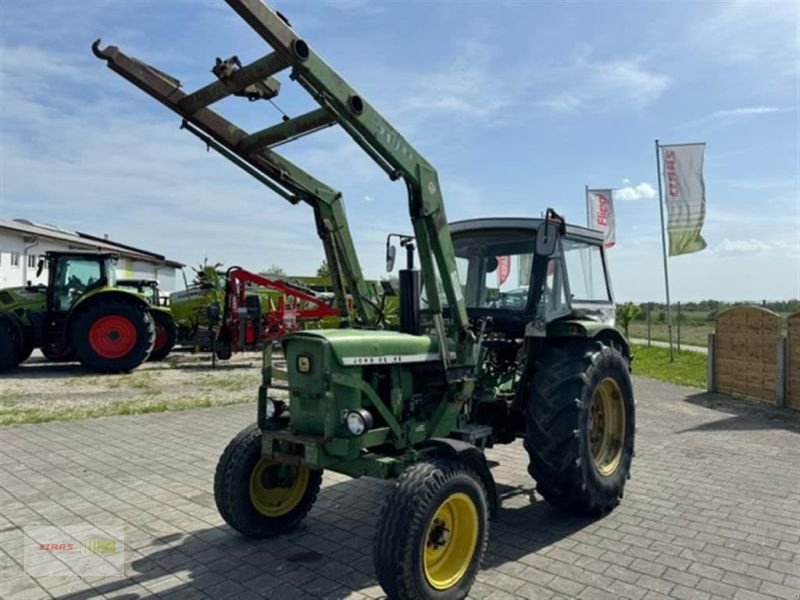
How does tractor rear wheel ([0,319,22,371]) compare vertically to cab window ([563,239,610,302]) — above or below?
below

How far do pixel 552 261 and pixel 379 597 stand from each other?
9.48ft

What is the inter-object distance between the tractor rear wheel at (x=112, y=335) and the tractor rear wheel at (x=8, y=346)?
1.16 m

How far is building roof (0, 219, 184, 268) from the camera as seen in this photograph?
85.1 ft

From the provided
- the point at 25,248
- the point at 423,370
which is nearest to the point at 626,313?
the point at 423,370

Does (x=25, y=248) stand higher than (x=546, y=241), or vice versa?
(x=25, y=248)

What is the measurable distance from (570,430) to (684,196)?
14.2 m

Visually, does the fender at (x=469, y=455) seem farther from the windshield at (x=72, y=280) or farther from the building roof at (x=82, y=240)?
the building roof at (x=82, y=240)

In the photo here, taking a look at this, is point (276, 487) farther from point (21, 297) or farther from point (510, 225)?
point (21, 297)

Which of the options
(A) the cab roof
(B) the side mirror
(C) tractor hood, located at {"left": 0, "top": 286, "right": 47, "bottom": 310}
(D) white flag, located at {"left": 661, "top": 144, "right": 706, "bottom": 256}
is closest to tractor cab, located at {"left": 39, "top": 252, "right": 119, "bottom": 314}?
(C) tractor hood, located at {"left": 0, "top": 286, "right": 47, "bottom": 310}

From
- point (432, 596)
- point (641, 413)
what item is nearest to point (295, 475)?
point (432, 596)

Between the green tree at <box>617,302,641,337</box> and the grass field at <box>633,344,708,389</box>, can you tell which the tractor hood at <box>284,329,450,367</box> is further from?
the green tree at <box>617,302,641,337</box>

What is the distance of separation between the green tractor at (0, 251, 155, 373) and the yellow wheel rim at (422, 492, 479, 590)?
1097 centimetres

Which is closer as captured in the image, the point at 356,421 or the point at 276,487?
the point at 356,421

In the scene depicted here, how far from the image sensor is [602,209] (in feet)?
64.4
